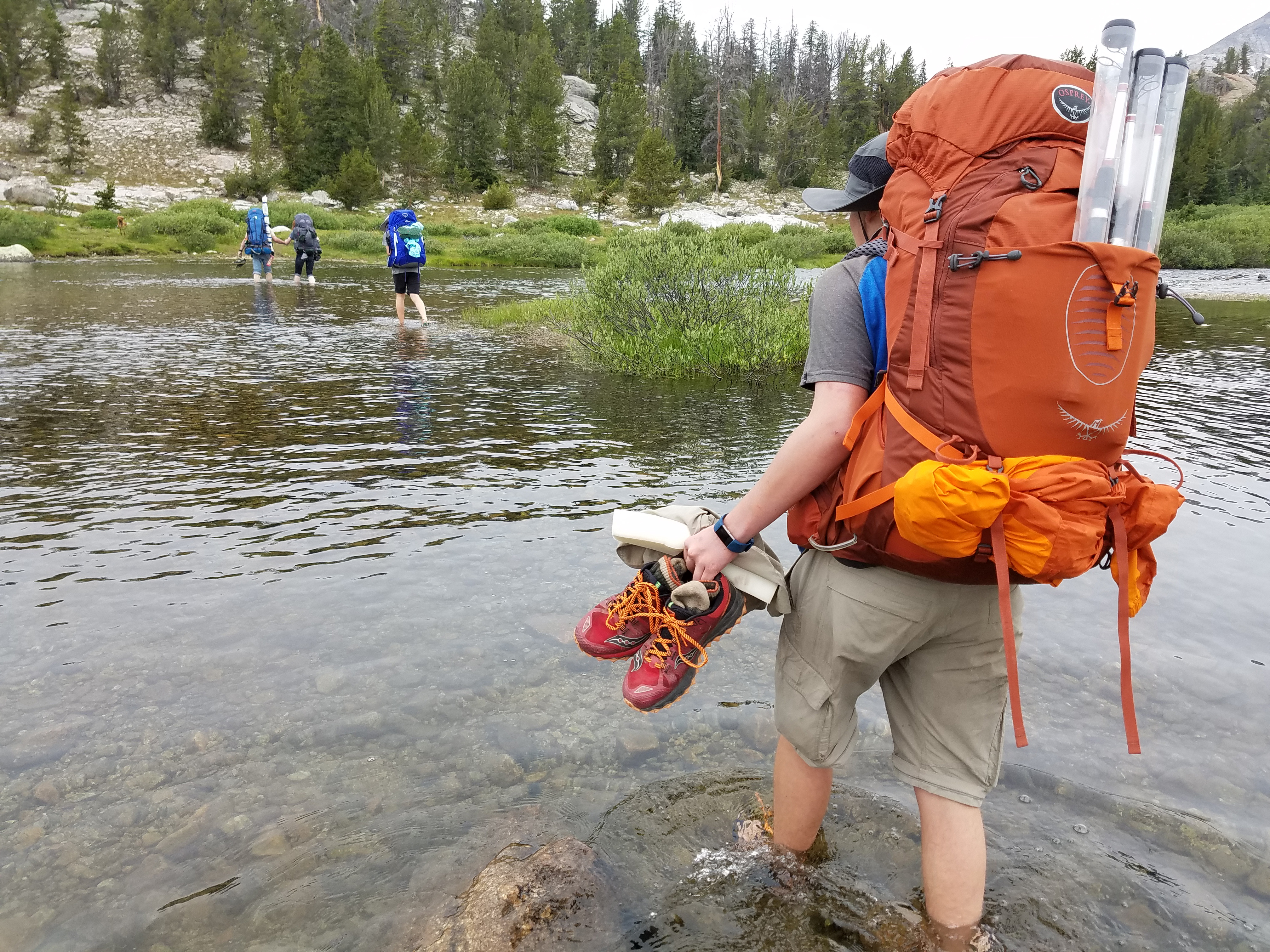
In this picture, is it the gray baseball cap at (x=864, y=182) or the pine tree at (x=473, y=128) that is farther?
the pine tree at (x=473, y=128)

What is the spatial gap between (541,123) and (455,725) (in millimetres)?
88305

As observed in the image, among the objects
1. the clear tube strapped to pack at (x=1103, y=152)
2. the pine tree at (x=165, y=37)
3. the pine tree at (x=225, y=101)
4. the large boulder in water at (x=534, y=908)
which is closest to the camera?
the clear tube strapped to pack at (x=1103, y=152)

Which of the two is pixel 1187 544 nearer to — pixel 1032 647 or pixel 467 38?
pixel 1032 647

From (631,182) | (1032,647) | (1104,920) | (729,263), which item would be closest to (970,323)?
(1104,920)

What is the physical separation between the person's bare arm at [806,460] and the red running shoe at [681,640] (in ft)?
0.84

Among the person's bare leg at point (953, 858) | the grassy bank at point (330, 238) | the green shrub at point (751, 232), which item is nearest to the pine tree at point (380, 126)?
the grassy bank at point (330, 238)

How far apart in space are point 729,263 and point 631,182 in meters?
71.0

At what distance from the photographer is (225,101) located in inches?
3039

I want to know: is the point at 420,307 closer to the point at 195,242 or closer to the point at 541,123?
the point at 195,242

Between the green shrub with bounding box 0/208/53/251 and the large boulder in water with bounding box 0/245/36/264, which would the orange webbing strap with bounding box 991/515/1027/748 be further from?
the green shrub with bounding box 0/208/53/251

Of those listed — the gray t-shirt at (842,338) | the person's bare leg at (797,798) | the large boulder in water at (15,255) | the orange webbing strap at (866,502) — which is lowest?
the person's bare leg at (797,798)

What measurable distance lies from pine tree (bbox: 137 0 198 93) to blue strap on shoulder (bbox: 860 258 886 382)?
105 metres

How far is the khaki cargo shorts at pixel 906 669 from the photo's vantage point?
2.44m

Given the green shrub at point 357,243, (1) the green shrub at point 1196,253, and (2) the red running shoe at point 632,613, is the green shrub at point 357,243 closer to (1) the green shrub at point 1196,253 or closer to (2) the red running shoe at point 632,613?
(2) the red running shoe at point 632,613
